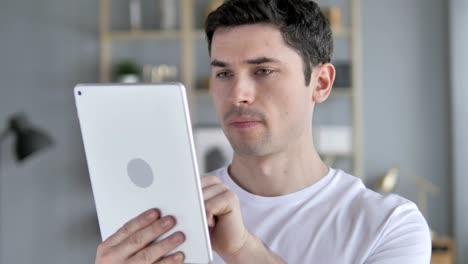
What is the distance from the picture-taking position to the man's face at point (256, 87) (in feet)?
4.88

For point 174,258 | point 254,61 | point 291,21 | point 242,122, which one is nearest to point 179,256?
point 174,258

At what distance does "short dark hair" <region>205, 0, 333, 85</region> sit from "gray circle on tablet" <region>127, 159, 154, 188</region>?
451 millimetres

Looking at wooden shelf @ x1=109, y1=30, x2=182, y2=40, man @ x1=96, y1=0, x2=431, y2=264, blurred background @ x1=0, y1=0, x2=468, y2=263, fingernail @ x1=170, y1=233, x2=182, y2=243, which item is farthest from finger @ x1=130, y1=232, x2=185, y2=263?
wooden shelf @ x1=109, y1=30, x2=182, y2=40

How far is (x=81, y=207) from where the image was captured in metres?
4.91

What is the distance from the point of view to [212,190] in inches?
48.6

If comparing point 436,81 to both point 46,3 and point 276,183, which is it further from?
point 276,183

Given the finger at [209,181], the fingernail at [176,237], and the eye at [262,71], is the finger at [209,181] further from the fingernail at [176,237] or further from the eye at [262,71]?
the eye at [262,71]

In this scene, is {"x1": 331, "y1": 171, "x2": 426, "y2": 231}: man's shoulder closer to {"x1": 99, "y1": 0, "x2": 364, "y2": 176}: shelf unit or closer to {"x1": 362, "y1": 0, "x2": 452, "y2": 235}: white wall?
{"x1": 99, "y1": 0, "x2": 364, "y2": 176}: shelf unit

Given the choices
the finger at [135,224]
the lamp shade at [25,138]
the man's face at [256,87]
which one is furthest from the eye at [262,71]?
the lamp shade at [25,138]

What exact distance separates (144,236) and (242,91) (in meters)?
0.40

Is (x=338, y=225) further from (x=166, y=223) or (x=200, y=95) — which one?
(x=200, y=95)

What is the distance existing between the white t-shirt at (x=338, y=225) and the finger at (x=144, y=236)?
344 mm

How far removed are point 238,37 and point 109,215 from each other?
475 millimetres

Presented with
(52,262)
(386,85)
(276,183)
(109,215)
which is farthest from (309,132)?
(52,262)
